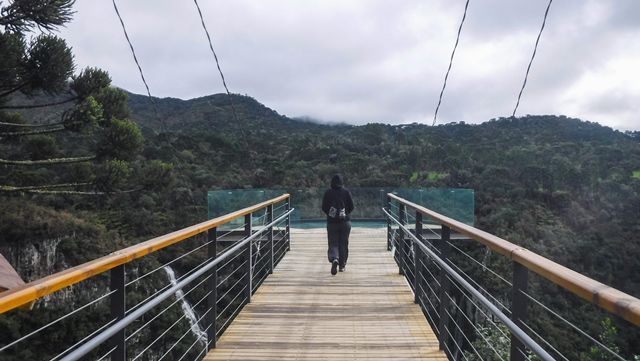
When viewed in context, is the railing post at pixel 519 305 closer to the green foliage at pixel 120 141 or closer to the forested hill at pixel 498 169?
Result: the green foliage at pixel 120 141

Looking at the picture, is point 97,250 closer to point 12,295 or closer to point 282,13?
point 282,13

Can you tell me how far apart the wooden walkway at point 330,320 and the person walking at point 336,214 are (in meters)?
0.30

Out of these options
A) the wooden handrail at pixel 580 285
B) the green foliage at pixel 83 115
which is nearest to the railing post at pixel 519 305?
the wooden handrail at pixel 580 285

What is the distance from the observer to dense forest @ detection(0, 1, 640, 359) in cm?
1220

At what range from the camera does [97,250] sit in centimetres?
3042

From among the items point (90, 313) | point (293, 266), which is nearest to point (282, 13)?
point (293, 266)

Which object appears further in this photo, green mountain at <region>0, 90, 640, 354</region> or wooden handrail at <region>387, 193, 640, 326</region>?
green mountain at <region>0, 90, 640, 354</region>

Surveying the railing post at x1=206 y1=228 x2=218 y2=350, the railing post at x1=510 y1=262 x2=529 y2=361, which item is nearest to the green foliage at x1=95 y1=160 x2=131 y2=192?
the railing post at x1=206 y1=228 x2=218 y2=350

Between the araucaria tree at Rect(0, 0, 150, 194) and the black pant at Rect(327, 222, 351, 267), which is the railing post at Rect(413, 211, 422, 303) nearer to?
the black pant at Rect(327, 222, 351, 267)

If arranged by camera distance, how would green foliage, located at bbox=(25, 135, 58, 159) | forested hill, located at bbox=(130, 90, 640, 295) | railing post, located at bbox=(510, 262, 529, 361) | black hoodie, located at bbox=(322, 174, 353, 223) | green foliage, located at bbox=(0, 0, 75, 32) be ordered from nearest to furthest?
railing post, located at bbox=(510, 262, 529, 361) → black hoodie, located at bbox=(322, 174, 353, 223) → green foliage, located at bbox=(0, 0, 75, 32) → green foliage, located at bbox=(25, 135, 58, 159) → forested hill, located at bbox=(130, 90, 640, 295)

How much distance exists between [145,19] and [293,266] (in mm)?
5976

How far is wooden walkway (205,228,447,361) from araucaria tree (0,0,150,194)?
23.2 ft

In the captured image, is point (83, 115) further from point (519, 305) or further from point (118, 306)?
point (519, 305)

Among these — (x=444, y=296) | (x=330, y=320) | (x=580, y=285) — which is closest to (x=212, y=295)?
(x=330, y=320)
